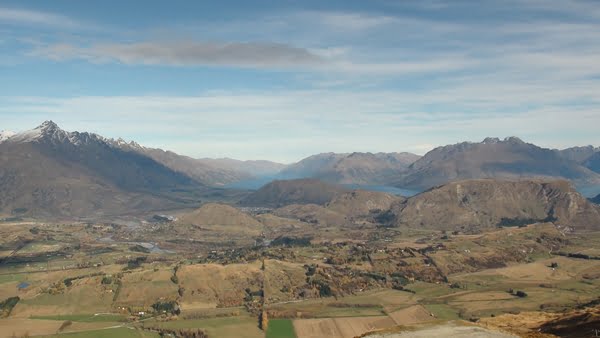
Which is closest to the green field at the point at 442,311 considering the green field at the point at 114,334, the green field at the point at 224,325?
the green field at the point at 224,325

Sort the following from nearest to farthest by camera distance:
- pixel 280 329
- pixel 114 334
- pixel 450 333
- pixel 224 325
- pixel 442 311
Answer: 1. pixel 450 333
2. pixel 114 334
3. pixel 280 329
4. pixel 224 325
5. pixel 442 311

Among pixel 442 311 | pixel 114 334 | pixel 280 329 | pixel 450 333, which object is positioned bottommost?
pixel 114 334

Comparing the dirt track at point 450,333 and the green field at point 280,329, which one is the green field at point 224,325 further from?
the dirt track at point 450,333

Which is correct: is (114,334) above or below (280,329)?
below

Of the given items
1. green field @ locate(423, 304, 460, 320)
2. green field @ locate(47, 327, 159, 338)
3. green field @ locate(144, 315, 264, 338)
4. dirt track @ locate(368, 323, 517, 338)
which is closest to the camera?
dirt track @ locate(368, 323, 517, 338)

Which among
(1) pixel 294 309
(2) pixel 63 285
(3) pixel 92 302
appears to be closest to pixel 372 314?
(1) pixel 294 309

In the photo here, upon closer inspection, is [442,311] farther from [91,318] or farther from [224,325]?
[91,318]

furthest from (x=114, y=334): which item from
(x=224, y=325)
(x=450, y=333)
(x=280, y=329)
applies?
(x=450, y=333)

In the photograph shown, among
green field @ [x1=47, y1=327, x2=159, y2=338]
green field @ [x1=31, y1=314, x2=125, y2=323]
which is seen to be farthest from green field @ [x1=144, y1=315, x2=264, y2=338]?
green field @ [x1=31, y1=314, x2=125, y2=323]

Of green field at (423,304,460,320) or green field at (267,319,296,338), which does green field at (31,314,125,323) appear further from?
green field at (423,304,460,320)
